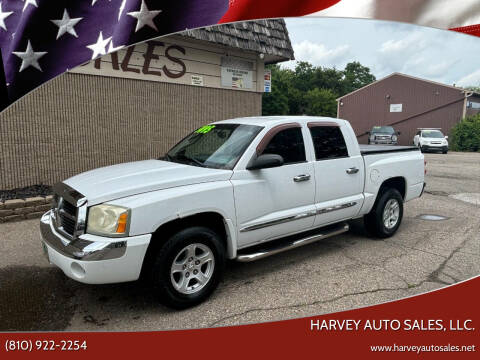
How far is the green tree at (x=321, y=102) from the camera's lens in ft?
9.83

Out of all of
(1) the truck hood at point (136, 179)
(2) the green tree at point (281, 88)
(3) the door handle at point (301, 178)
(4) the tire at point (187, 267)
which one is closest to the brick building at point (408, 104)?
(2) the green tree at point (281, 88)

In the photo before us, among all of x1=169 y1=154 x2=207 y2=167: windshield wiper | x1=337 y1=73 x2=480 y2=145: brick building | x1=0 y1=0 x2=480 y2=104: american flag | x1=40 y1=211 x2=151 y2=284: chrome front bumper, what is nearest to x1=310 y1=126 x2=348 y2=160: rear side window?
x1=337 y1=73 x2=480 y2=145: brick building

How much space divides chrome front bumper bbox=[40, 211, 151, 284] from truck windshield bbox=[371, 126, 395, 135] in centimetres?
241

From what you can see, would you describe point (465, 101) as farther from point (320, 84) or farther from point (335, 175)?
point (335, 175)

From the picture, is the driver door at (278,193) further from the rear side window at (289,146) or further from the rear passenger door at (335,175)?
the rear passenger door at (335,175)

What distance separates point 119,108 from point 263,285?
5.10 m

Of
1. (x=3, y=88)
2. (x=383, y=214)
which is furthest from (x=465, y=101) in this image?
(x=3, y=88)

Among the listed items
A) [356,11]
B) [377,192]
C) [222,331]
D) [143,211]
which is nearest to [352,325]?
[222,331]

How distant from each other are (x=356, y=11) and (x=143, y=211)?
2.08 m

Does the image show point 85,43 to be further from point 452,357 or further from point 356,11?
point 452,357

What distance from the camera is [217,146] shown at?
3.77 m

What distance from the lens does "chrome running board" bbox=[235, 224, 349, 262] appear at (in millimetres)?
3438

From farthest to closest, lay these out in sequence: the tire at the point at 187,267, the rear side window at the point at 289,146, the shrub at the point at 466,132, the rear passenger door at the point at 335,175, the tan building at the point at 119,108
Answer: the tan building at the point at 119,108, the rear passenger door at the point at 335,175, the rear side window at the point at 289,146, the tire at the point at 187,267, the shrub at the point at 466,132

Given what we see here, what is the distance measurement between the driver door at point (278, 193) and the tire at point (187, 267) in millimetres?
351
